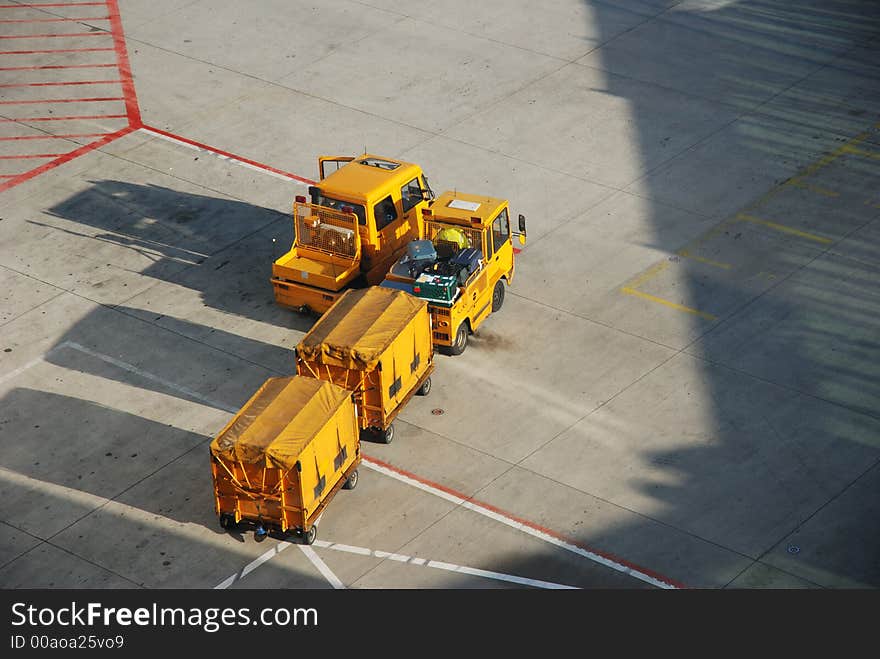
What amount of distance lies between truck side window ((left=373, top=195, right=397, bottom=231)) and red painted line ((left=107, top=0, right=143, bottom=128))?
35.0ft

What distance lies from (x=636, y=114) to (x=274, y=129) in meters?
9.77

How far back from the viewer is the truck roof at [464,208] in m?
28.8

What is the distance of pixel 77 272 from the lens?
31.2 m

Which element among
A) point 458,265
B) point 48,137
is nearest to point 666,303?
point 458,265

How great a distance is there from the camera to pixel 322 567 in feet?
75.2

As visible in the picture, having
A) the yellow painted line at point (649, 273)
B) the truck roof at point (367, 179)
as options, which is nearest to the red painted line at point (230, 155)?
the truck roof at point (367, 179)

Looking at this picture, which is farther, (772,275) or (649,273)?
(649,273)

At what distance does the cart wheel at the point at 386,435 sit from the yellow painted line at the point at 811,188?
1367cm

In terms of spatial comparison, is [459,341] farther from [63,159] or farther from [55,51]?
[55,51]

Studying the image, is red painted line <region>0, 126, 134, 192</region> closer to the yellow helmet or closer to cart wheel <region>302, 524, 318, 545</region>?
the yellow helmet

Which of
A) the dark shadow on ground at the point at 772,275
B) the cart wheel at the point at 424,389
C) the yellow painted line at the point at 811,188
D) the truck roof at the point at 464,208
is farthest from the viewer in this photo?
the yellow painted line at the point at 811,188

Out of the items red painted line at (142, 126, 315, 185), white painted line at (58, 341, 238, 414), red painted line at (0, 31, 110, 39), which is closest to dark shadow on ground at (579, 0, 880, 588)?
white painted line at (58, 341, 238, 414)

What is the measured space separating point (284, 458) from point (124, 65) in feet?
72.3

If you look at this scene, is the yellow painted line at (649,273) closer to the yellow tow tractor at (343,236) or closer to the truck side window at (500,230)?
the truck side window at (500,230)
